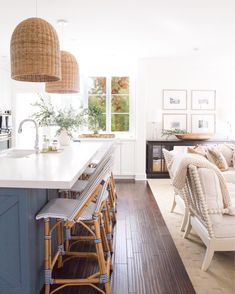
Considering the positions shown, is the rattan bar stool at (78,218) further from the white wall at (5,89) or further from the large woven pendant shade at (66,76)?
the white wall at (5,89)

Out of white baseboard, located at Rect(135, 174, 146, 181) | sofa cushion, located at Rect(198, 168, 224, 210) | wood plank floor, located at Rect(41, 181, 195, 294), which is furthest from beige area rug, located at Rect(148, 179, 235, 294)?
white baseboard, located at Rect(135, 174, 146, 181)

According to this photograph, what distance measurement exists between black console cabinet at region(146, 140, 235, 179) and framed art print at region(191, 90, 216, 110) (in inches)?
36.2

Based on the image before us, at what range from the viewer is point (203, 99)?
22.3 feet

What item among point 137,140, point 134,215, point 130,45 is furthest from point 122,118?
point 134,215

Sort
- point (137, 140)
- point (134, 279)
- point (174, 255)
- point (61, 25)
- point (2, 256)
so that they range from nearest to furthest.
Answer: point (2, 256), point (134, 279), point (174, 255), point (61, 25), point (137, 140)

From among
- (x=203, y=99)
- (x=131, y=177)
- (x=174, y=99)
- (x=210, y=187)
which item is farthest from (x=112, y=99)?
(x=210, y=187)

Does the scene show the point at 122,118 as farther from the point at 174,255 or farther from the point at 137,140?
the point at 174,255

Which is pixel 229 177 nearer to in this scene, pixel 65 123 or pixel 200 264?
pixel 200 264

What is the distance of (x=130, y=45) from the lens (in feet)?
18.0

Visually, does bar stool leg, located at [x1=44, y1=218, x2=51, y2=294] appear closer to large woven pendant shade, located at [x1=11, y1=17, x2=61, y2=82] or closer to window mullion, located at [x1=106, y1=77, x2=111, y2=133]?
large woven pendant shade, located at [x1=11, y1=17, x2=61, y2=82]

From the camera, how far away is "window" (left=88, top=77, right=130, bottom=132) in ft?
22.6

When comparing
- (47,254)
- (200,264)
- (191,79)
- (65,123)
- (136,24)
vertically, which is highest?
(136,24)

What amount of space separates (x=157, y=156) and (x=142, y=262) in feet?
12.9

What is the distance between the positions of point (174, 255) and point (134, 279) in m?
0.60
